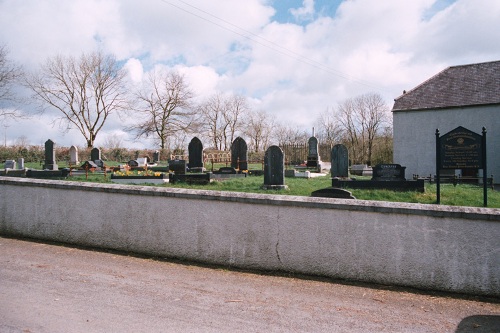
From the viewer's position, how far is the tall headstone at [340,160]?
16.8m

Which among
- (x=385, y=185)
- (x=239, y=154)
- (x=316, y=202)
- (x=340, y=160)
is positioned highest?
(x=239, y=154)

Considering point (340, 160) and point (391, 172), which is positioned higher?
point (340, 160)

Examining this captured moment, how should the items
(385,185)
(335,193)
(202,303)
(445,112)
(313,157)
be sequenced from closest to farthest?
(202,303) → (335,193) → (385,185) → (445,112) → (313,157)

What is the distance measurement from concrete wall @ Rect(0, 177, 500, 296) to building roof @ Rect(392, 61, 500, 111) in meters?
21.7

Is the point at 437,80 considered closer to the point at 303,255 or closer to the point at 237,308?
the point at 303,255

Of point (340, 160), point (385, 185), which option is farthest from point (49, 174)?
point (385, 185)

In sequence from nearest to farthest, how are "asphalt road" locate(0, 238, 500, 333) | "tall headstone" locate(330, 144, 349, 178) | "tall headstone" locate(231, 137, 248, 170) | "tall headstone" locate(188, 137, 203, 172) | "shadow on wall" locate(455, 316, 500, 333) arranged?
"asphalt road" locate(0, 238, 500, 333) < "shadow on wall" locate(455, 316, 500, 333) < "tall headstone" locate(330, 144, 349, 178) < "tall headstone" locate(231, 137, 248, 170) < "tall headstone" locate(188, 137, 203, 172)

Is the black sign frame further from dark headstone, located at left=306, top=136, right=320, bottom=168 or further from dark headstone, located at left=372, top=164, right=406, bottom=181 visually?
dark headstone, located at left=306, top=136, right=320, bottom=168

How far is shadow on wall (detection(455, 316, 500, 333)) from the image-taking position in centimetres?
440

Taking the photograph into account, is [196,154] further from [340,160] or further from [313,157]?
[313,157]

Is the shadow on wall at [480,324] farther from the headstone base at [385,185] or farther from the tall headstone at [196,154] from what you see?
the tall headstone at [196,154]

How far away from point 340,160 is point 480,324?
41.0ft

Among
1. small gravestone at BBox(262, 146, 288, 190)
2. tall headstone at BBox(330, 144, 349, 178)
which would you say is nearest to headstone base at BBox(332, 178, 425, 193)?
small gravestone at BBox(262, 146, 288, 190)

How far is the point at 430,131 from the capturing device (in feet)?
83.2
